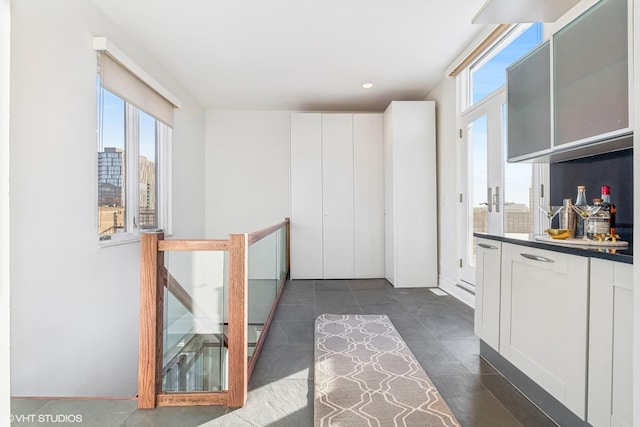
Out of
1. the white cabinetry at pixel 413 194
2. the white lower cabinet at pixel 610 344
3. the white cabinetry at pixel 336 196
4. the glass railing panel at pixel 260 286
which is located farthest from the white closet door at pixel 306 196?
the white lower cabinet at pixel 610 344

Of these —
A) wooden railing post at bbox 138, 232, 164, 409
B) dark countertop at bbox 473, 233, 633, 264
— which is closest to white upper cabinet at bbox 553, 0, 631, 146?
dark countertop at bbox 473, 233, 633, 264

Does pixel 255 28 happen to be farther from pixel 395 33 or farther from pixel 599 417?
pixel 599 417

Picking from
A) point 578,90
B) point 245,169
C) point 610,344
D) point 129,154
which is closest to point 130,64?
point 129,154

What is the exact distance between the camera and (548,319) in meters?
1.58

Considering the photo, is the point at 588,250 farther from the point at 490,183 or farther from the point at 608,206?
the point at 490,183

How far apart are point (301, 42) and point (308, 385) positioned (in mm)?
2966

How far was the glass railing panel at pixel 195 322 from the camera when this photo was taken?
1822mm

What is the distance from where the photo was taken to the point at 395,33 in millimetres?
3045

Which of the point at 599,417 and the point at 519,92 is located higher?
the point at 519,92

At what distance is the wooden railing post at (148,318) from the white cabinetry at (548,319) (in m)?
1.92

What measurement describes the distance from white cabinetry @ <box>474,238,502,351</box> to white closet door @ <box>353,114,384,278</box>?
269 cm

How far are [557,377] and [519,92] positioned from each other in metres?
1.72

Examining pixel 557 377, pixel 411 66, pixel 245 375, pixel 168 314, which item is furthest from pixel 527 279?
pixel 411 66

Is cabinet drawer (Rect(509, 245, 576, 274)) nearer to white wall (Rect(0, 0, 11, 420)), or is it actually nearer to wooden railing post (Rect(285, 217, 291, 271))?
white wall (Rect(0, 0, 11, 420))
